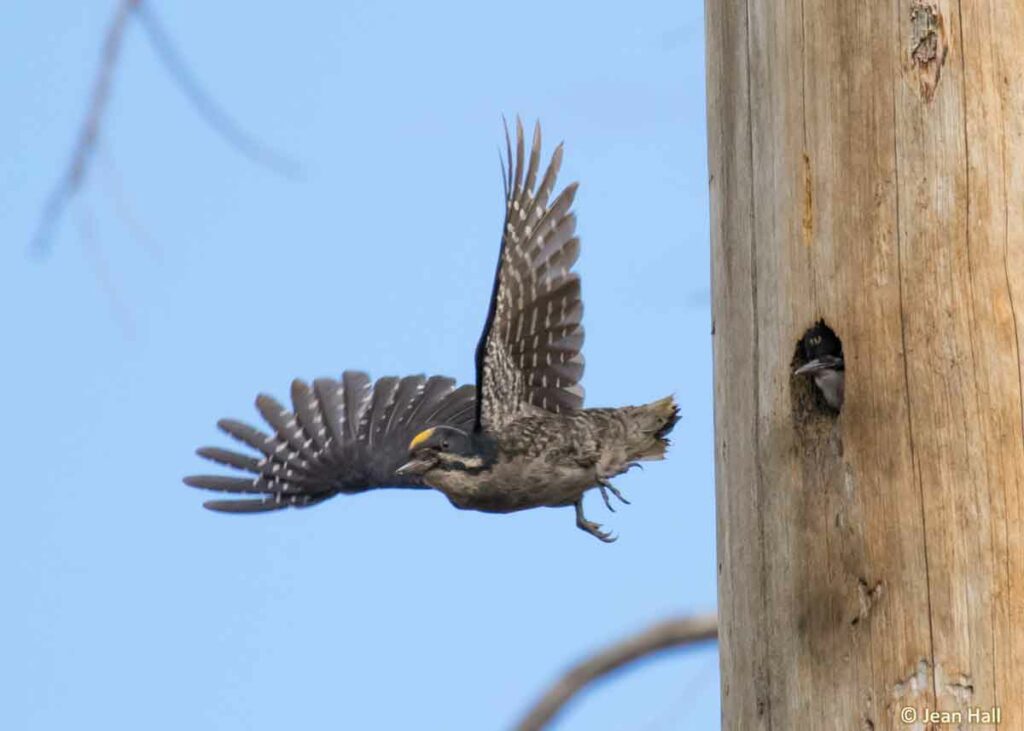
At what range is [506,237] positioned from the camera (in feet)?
17.8

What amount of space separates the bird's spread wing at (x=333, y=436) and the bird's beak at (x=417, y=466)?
2.27ft

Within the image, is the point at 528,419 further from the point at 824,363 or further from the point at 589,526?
the point at 824,363

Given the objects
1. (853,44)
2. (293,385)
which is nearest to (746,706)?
(853,44)

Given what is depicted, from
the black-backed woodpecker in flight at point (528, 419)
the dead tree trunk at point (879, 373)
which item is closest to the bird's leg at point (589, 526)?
the black-backed woodpecker in flight at point (528, 419)

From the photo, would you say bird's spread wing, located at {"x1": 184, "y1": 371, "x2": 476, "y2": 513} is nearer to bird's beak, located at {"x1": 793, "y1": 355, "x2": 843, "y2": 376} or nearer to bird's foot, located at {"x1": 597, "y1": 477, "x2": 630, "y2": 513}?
bird's foot, located at {"x1": 597, "y1": 477, "x2": 630, "y2": 513}

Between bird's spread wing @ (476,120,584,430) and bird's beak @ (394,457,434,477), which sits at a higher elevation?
bird's spread wing @ (476,120,584,430)

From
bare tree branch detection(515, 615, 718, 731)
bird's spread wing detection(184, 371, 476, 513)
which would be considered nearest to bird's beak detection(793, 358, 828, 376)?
bare tree branch detection(515, 615, 718, 731)

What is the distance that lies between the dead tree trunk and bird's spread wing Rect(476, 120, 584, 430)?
253cm

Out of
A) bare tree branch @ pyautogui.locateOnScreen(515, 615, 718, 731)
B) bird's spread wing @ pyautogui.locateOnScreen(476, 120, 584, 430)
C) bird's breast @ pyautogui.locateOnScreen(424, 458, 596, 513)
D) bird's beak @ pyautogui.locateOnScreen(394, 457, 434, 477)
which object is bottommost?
bare tree branch @ pyautogui.locateOnScreen(515, 615, 718, 731)

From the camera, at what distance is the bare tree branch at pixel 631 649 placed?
6.01 meters

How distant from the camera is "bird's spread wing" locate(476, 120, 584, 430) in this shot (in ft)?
18.3

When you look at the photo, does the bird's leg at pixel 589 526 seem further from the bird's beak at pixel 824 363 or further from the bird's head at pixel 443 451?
the bird's beak at pixel 824 363

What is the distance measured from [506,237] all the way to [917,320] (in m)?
Answer: 2.80

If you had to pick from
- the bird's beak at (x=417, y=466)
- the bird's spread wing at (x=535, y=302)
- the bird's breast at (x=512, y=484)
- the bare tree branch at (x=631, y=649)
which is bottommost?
the bare tree branch at (x=631, y=649)
